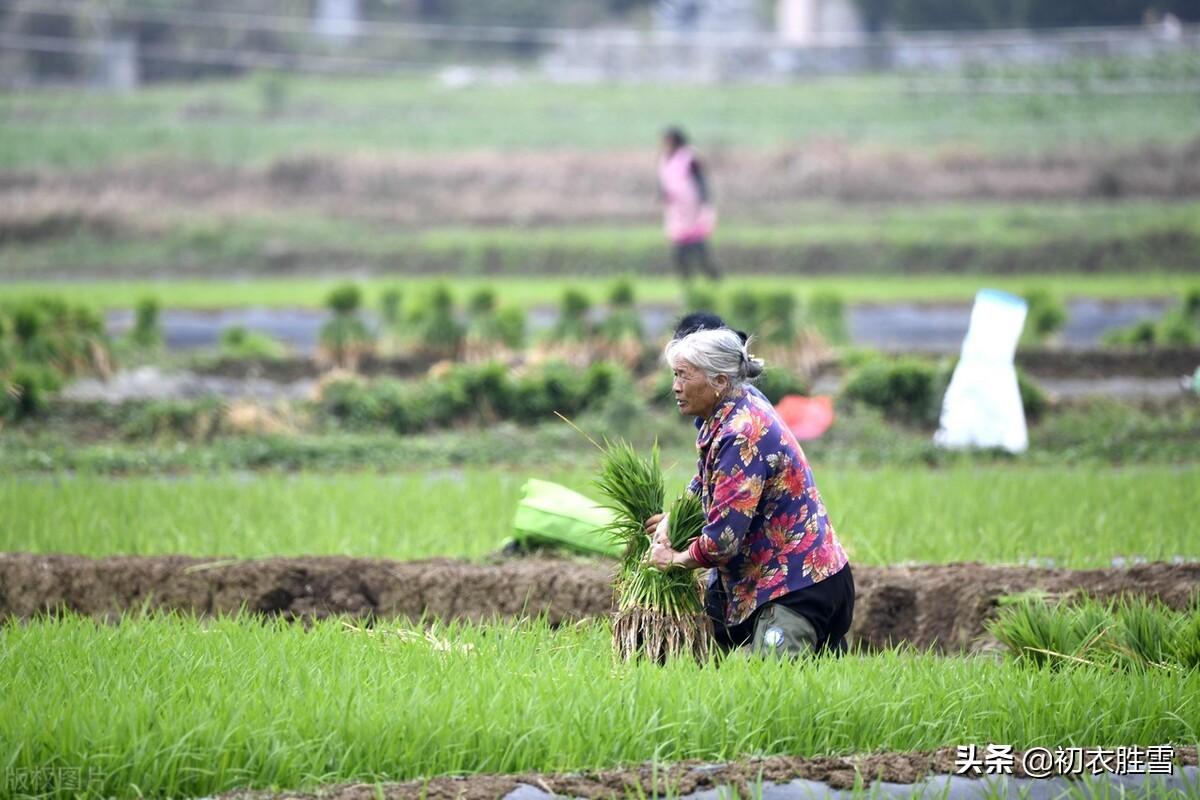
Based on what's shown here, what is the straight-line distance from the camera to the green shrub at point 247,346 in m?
15.0

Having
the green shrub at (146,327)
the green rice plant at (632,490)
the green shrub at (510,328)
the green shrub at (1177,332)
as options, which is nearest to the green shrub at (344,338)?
the green shrub at (510,328)

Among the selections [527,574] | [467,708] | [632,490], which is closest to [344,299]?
[527,574]

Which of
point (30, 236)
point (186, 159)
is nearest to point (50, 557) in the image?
point (30, 236)

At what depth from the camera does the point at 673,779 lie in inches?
171

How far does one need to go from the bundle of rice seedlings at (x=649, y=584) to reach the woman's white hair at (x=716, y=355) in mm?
350

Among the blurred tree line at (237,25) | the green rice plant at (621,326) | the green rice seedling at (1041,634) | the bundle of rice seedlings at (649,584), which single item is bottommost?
the green rice plant at (621,326)

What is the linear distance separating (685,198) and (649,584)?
12979 mm

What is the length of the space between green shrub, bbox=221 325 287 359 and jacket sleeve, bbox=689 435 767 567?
10257 mm

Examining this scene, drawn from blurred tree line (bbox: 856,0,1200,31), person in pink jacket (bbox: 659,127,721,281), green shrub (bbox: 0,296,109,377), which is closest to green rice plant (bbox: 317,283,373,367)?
green shrub (bbox: 0,296,109,377)

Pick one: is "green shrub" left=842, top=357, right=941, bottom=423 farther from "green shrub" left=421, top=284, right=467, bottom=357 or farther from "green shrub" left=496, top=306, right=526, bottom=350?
"green shrub" left=421, top=284, right=467, bottom=357

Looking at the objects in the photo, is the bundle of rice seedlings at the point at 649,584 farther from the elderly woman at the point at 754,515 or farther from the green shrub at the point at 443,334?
the green shrub at the point at 443,334

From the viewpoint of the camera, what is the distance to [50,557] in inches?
288

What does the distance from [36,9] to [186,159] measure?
7574 millimetres

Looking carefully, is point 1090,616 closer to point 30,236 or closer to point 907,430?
point 907,430
